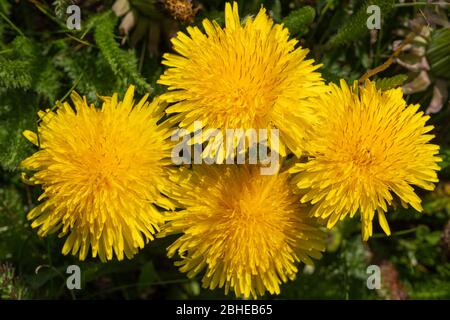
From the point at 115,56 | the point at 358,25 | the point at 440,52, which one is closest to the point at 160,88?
the point at 115,56

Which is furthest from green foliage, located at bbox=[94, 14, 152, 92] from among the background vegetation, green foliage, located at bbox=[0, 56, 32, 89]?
green foliage, located at bbox=[0, 56, 32, 89]

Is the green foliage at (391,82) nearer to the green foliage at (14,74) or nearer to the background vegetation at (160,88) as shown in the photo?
the background vegetation at (160,88)

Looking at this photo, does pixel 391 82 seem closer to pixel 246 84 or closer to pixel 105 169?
pixel 246 84

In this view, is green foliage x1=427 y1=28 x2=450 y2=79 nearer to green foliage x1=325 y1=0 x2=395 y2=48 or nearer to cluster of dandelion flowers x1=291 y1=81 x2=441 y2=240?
green foliage x1=325 y1=0 x2=395 y2=48
